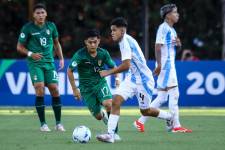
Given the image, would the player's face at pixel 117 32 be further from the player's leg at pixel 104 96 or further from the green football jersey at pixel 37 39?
the green football jersey at pixel 37 39

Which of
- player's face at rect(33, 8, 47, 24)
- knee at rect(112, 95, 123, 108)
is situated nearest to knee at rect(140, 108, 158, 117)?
knee at rect(112, 95, 123, 108)

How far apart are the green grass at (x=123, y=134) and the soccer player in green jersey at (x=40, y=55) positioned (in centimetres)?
51

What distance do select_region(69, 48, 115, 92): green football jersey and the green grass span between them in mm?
864

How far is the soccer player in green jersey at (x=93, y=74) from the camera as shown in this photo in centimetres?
1469

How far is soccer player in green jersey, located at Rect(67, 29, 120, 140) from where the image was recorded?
14688 mm

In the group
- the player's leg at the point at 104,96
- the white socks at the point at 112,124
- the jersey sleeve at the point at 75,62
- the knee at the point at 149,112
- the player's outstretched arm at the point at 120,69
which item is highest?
the jersey sleeve at the point at 75,62

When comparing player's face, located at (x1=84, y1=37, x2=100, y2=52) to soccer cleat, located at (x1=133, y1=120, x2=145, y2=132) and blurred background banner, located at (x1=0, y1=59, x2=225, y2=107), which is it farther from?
blurred background banner, located at (x1=0, y1=59, x2=225, y2=107)

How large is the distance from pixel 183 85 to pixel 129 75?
10931mm

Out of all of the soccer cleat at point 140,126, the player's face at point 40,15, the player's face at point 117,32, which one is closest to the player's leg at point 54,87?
the player's face at point 40,15

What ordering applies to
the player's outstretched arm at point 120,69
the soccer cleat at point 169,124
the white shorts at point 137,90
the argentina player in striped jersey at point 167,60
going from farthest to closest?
the argentina player in striped jersey at point 167,60
the soccer cleat at point 169,124
the white shorts at point 137,90
the player's outstretched arm at point 120,69

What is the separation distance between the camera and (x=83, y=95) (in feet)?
50.0

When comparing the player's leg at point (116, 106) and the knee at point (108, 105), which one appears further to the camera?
the knee at point (108, 105)

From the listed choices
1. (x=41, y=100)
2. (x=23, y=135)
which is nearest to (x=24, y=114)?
(x=41, y=100)

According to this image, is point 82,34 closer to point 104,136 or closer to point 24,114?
point 24,114
